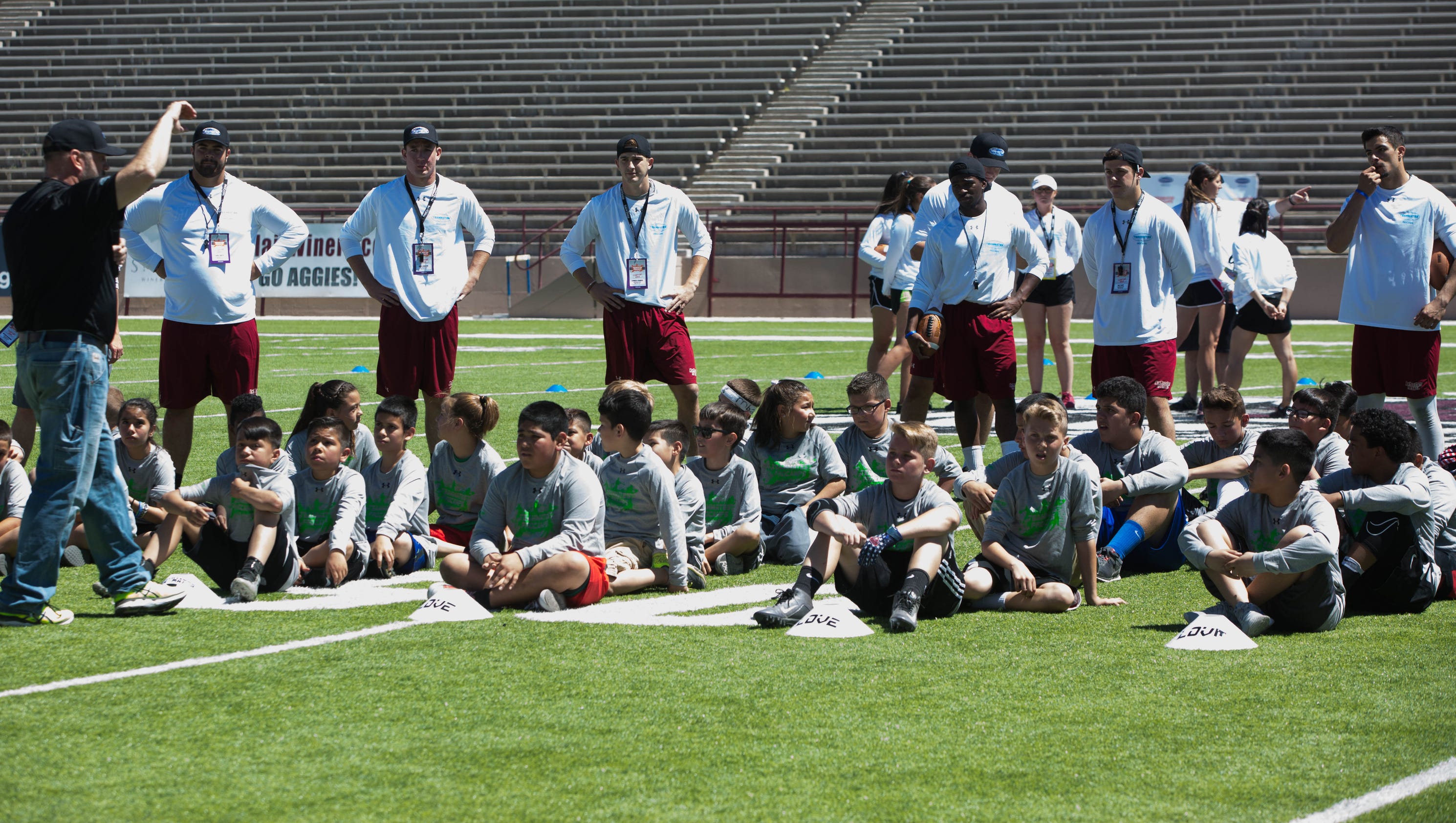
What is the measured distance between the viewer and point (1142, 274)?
9219mm

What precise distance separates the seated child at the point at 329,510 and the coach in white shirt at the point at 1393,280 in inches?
196

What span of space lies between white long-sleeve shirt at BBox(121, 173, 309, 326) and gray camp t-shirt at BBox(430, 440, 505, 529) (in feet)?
5.34

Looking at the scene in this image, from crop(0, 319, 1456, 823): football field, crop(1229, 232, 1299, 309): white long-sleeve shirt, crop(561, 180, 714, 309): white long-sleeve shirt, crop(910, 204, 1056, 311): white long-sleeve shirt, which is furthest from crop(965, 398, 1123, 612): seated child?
crop(1229, 232, 1299, 309): white long-sleeve shirt

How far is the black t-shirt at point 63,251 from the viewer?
5.63 meters

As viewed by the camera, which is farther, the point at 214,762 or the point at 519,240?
Answer: the point at 519,240

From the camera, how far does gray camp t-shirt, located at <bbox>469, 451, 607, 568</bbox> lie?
6629mm

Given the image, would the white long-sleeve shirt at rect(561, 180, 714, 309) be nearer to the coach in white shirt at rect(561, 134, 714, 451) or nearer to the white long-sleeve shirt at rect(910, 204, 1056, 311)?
the coach in white shirt at rect(561, 134, 714, 451)

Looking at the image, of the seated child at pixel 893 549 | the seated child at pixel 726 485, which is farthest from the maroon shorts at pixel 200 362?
the seated child at pixel 893 549

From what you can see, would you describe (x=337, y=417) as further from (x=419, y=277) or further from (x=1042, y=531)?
(x=1042, y=531)

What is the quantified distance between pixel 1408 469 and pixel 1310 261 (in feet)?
80.1

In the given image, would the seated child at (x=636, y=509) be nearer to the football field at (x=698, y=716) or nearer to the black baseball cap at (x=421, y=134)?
the football field at (x=698, y=716)

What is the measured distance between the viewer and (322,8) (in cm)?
4406

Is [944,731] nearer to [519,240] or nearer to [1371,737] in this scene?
[1371,737]

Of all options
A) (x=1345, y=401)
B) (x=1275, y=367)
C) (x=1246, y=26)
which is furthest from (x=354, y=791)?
(x=1246, y=26)
